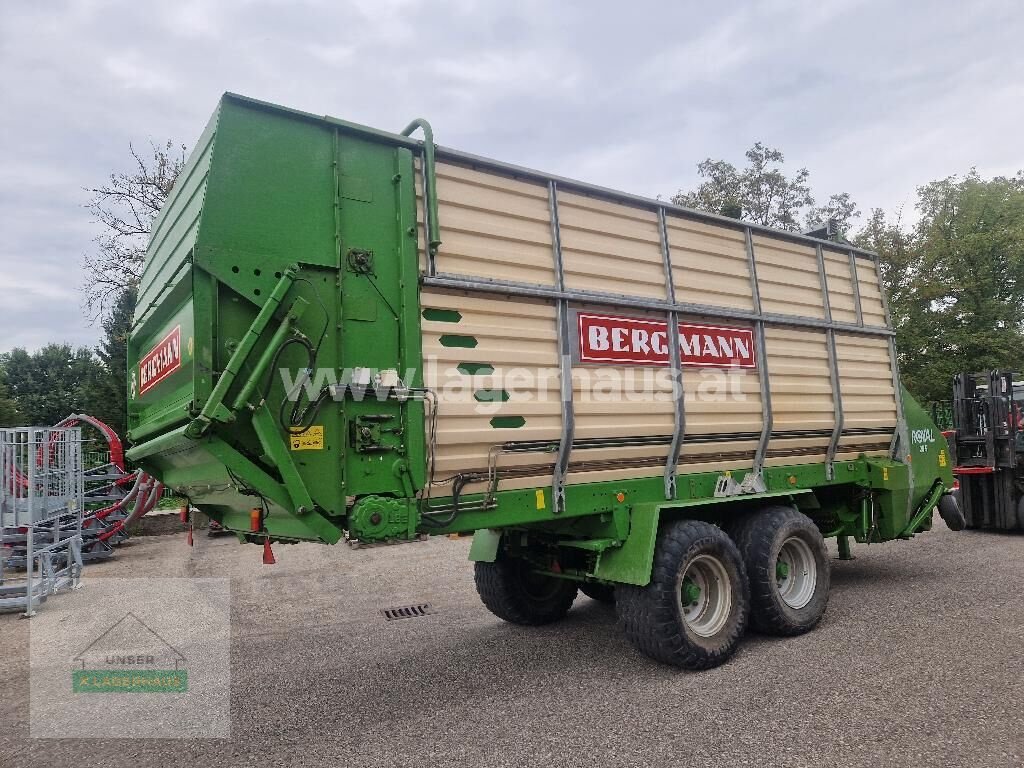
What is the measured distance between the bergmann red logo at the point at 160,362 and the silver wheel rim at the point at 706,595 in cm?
369

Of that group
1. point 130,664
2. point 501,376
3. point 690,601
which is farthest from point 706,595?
point 130,664

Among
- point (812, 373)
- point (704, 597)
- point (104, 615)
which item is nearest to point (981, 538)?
point (812, 373)

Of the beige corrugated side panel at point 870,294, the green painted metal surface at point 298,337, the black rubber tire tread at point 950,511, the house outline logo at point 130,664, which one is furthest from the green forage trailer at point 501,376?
the black rubber tire tread at point 950,511

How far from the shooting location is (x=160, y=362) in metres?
4.47

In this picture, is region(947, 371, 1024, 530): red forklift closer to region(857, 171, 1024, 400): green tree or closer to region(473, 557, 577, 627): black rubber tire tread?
region(473, 557, 577, 627): black rubber tire tread

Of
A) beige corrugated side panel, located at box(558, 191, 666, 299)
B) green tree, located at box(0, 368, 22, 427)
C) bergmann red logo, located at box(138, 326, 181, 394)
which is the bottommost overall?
bergmann red logo, located at box(138, 326, 181, 394)

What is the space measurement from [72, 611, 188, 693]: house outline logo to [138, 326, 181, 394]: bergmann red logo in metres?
2.10

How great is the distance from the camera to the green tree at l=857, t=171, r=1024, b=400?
2295 centimetres

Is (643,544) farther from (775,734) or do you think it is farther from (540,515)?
(775,734)

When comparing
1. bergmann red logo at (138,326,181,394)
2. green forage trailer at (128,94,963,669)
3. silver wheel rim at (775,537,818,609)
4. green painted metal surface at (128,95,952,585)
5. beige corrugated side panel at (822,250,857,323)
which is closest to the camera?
green painted metal surface at (128,95,952,585)

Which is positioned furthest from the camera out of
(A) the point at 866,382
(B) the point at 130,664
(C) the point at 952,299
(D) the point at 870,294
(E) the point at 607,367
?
(C) the point at 952,299

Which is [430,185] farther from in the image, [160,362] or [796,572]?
[796,572]

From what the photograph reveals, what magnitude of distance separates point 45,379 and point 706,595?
1756 inches

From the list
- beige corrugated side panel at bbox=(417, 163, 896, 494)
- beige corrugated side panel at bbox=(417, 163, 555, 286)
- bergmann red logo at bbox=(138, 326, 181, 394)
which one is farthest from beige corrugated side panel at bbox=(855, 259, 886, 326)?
bergmann red logo at bbox=(138, 326, 181, 394)
